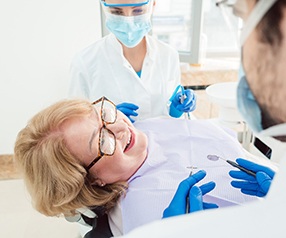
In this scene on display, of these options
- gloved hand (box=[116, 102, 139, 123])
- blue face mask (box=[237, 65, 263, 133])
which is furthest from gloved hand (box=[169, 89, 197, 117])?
blue face mask (box=[237, 65, 263, 133])

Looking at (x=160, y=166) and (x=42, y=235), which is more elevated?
(x=160, y=166)

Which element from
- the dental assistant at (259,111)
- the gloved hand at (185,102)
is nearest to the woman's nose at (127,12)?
the gloved hand at (185,102)

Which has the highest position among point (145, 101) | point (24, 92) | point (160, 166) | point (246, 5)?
point (246, 5)

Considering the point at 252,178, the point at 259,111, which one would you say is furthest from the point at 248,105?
the point at 252,178

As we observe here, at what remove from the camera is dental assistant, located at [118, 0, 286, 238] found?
384mm

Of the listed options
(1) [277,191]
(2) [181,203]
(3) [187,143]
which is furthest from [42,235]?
(1) [277,191]

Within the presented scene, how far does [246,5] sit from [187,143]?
944 mm

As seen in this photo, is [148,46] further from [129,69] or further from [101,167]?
[101,167]

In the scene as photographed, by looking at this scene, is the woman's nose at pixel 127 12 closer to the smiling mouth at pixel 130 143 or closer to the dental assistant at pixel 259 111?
the smiling mouth at pixel 130 143

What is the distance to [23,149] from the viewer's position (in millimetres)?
1073

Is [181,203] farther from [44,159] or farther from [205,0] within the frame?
[205,0]

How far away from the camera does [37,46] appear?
216 cm

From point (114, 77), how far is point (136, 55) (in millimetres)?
173

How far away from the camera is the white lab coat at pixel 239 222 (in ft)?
1.33
